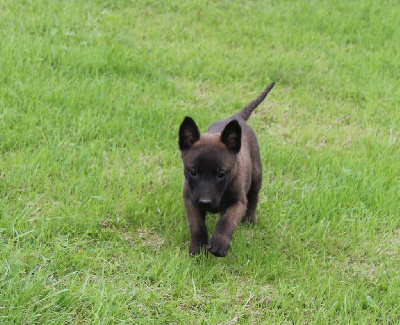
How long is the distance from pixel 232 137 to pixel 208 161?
387 mm

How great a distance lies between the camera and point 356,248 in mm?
5238

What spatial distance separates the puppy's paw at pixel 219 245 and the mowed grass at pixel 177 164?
9.1 inches

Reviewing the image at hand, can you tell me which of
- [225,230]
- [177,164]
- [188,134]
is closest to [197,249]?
[225,230]

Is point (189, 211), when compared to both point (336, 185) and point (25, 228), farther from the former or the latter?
point (336, 185)

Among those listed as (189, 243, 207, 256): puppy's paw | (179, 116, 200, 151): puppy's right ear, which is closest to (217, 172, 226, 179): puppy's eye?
(179, 116, 200, 151): puppy's right ear

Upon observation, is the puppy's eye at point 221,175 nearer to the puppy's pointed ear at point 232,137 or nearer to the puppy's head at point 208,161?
the puppy's head at point 208,161

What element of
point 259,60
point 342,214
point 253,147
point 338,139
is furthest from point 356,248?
point 259,60

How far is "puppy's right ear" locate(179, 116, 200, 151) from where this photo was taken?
491 cm

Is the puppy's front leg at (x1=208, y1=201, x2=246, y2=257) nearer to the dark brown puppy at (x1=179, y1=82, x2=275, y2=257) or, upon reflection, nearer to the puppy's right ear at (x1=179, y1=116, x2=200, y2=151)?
the dark brown puppy at (x1=179, y1=82, x2=275, y2=257)

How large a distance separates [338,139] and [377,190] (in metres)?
1.57

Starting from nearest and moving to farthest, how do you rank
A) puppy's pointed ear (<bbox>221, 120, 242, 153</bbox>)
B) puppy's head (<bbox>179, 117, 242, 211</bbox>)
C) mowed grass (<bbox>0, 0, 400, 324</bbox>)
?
mowed grass (<bbox>0, 0, 400, 324</bbox>) < puppy's head (<bbox>179, 117, 242, 211</bbox>) < puppy's pointed ear (<bbox>221, 120, 242, 153</bbox>)

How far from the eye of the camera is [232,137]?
16.2 ft

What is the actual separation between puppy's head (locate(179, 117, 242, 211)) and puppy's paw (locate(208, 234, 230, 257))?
0.25 meters

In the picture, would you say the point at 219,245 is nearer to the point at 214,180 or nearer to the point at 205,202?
the point at 205,202
